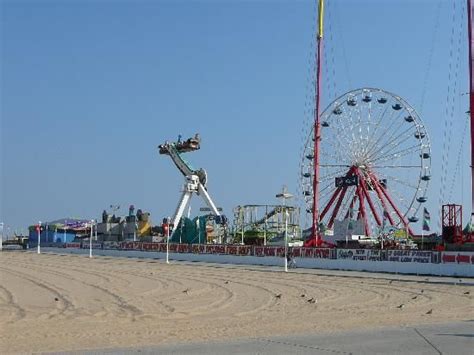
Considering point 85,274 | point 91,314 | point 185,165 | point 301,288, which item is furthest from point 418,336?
point 185,165

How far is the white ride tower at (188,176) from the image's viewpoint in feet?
267

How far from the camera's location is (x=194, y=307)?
20.4 metres

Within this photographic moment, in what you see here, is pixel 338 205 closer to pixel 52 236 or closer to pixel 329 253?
pixel 329 253

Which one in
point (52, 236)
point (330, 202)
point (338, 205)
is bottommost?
point (52, 236)

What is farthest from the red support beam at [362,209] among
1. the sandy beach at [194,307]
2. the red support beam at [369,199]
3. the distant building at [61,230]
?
the distant building at [61,230]

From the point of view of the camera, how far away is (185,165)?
82.1 metres

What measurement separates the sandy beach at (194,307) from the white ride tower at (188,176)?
47.7 meters

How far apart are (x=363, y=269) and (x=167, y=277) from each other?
1412 centimetres

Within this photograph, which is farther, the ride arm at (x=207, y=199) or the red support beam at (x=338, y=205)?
the ride arm at (x=207, y=199)

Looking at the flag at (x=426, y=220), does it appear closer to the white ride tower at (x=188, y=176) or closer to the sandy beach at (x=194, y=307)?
the sandy beach at (x=194, y=307)

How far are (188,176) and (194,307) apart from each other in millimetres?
62040

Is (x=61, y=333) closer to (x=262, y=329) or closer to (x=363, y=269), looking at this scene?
(x=262, y=329)

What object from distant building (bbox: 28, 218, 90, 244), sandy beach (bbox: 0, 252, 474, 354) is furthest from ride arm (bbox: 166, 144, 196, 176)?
sandy beach (bbox: 0, 252, 474, 354)

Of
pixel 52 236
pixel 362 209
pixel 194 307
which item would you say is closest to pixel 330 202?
pixel 362 209
